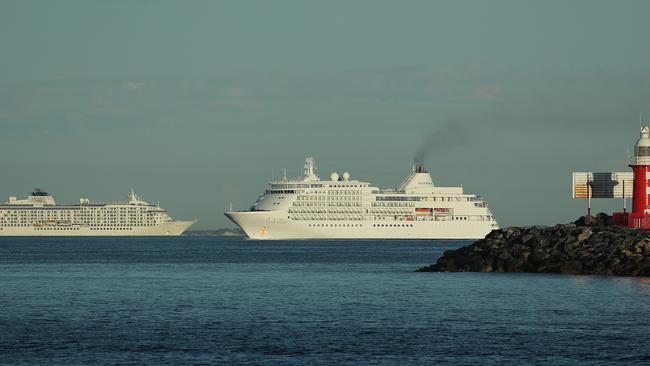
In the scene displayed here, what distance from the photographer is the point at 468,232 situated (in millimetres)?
128125

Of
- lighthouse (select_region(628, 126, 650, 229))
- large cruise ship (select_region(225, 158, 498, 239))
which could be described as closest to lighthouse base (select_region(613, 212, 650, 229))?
lighthouse (select_region(628, 126, 650, 229))

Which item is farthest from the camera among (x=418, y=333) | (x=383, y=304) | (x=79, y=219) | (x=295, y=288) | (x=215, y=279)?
(x=79, y=219)

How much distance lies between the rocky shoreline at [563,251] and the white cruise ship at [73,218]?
415ft

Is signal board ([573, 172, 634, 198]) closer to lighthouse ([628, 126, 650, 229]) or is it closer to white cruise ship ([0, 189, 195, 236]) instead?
lighthouse ([628, 126, 650, 229])

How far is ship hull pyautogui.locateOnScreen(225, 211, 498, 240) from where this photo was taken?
122688 mm

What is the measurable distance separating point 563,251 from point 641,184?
20.6 feet

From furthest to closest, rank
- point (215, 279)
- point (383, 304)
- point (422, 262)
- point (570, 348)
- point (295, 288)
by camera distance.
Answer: point (422, 262), point (215, 279), point (295, 288), point (383, 304), point (570, 348)

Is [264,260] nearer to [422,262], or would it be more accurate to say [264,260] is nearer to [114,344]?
[422,262]

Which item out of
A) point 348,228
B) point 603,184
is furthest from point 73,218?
point 603,184

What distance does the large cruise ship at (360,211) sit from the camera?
403ft

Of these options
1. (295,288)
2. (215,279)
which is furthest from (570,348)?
(215,279)

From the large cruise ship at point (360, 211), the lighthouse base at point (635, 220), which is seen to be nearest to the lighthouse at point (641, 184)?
the lighthouse base at point (635, 220)

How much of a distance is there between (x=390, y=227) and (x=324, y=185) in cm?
837

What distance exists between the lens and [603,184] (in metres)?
62.3
